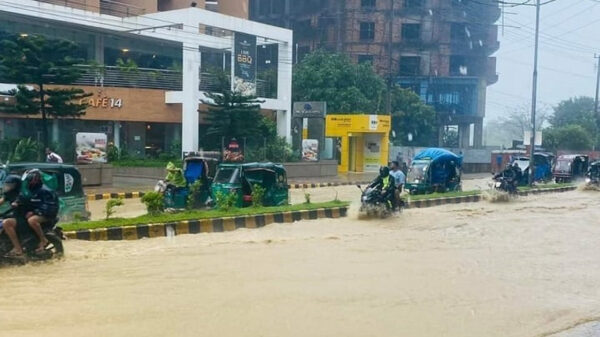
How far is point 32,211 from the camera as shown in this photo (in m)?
8.71

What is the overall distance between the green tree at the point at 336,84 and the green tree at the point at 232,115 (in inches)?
542

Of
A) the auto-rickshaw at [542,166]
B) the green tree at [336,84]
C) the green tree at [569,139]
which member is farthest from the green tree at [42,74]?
the green tree at [569,139]

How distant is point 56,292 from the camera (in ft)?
25.2

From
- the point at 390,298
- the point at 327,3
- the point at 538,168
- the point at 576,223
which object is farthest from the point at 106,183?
the point at 327,3

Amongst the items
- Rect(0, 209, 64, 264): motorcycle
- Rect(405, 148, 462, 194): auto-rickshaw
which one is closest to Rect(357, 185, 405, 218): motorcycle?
Rect(405, 148, 462, 194): auto-rickshaw

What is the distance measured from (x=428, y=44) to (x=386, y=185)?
147 feet

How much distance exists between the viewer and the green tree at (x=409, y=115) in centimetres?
5103

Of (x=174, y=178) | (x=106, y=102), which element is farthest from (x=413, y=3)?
(x=174, y=178)

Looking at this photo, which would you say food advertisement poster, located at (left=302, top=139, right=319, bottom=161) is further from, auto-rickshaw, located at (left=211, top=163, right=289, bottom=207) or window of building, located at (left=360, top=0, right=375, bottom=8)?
window of building, located at (left=360, top=0, right=375, bottom=8)

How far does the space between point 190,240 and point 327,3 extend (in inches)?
2044

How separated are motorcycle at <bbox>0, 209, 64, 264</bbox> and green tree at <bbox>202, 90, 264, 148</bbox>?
71.0ft

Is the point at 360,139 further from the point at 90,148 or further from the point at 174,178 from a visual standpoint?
the point at 174,178

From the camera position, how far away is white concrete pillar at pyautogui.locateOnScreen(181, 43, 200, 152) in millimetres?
31500

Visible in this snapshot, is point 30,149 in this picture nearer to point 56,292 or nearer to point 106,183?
point 106,183
